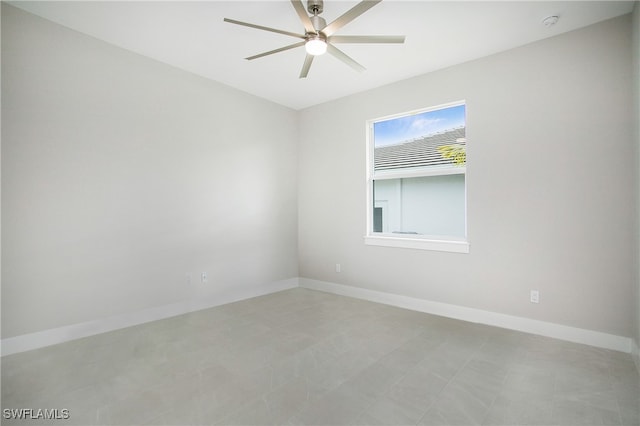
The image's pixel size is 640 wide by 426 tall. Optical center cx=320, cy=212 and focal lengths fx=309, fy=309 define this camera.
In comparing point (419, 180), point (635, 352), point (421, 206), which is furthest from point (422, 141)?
point (635, 352)

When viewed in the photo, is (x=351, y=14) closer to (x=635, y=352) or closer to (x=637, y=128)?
(x=637, y=128)

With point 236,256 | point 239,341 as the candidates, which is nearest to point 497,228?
point 239,341

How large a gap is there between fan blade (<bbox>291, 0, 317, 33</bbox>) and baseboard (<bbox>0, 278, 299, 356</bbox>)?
319 cm

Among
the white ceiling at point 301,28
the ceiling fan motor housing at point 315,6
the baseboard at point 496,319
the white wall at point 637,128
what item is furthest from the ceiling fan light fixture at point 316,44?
the baseboard at point 496,319

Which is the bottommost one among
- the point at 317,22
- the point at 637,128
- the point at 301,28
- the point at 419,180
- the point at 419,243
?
the point at 419,243

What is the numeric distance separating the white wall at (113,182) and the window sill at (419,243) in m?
1.68

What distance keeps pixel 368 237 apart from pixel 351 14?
9.08ft

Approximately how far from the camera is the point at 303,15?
2156 mm

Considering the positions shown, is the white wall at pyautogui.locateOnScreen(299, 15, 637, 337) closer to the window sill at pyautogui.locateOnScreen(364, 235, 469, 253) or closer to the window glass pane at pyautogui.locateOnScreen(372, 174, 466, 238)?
the window sill at pyautogui.locateOnScreen(364, 235, 469, 253)

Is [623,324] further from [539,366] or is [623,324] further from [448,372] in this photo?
[448,372]

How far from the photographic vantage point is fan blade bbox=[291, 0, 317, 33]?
204cm

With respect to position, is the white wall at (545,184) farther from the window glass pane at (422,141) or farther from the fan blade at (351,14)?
the fan blade at (351,14)

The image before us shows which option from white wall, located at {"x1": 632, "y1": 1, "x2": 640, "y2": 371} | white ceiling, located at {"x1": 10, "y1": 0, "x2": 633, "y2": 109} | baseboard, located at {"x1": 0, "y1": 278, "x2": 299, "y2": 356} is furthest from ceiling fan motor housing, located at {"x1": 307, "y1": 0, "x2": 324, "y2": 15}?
baseboard, located at {"x1": 0, "y1": 278, "x2": 299, "y2": 356}

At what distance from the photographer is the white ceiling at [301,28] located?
2520 mm
